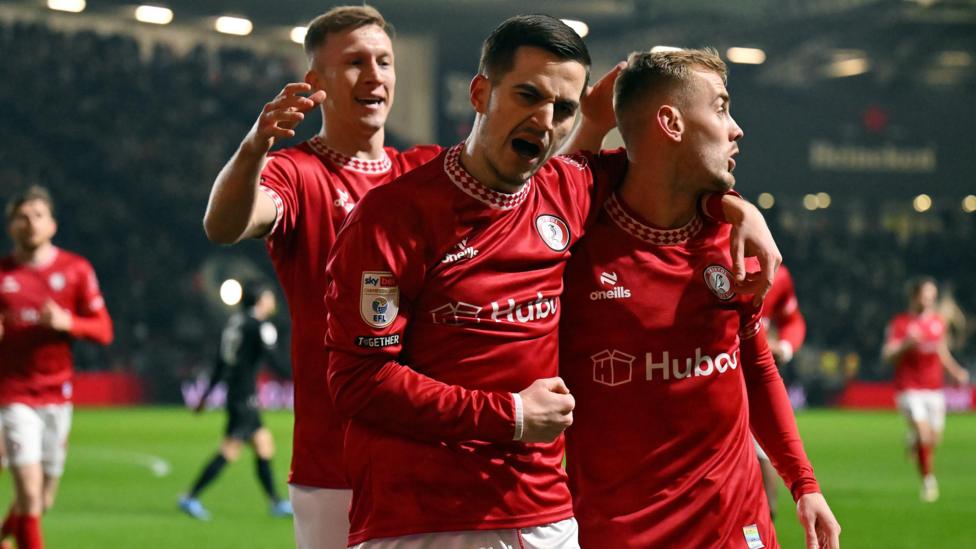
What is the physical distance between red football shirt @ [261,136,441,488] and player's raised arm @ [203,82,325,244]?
217 millimetres

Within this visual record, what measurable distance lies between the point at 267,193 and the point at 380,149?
58 cm

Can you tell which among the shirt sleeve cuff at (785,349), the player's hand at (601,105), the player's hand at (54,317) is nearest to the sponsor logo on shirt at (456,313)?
the player's hand at (601,105)

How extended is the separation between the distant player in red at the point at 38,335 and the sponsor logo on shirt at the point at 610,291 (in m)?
5.40

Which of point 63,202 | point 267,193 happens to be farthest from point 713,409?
point 63,202

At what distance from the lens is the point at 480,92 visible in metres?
3.05

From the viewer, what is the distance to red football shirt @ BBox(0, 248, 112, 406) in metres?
8.28

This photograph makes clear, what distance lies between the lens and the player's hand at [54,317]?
7840mm

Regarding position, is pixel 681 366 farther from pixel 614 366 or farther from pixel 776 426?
pixel 776 426

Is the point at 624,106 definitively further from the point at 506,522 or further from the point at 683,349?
the point at 506,522

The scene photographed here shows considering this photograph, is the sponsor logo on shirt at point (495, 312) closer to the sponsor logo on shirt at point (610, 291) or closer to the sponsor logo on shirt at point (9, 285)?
the sponsor logo on shirt at point (610, 291)

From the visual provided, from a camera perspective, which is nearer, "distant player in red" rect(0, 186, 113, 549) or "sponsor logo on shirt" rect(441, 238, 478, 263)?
"sponsor logo on shirt" rect(441, 238, 478, 263)

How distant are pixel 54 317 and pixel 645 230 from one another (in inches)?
211

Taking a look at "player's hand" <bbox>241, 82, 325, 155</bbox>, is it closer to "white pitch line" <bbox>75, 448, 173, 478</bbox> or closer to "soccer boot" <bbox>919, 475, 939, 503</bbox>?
"soccer boot" <bbox>919, 475, 939, 503</bbox>

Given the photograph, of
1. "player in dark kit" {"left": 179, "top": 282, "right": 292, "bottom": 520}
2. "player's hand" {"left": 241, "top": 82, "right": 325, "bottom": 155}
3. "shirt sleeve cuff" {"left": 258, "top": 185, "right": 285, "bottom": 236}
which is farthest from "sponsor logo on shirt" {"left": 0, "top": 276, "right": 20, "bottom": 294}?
"player's hand" {"left": 241, "top": 82, "right": 325, "bottom": 155}
